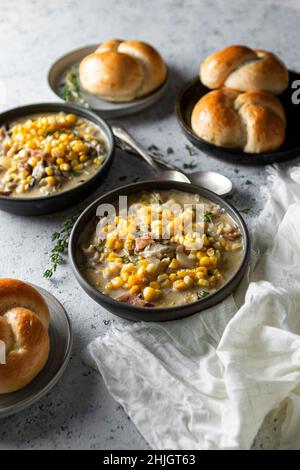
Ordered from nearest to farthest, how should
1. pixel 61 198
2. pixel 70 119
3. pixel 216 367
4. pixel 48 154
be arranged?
pixel 216 367
pixel 61 198
pixel 48 154
pixel 70 119

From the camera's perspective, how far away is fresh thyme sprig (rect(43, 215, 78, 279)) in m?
2.90

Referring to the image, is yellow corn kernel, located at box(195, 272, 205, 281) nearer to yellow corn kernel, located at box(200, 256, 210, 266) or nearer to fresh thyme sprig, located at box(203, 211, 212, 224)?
yellow corn kernel, located at box(200, 256, 210, 266)

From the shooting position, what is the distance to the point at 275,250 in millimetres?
2850

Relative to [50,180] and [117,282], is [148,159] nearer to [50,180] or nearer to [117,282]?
[50,180]

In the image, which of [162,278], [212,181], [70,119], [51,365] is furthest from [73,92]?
[51,365]

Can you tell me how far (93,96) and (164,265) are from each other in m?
1.71

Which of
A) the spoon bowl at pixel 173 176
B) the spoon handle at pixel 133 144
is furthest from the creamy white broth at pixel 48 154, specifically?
the spoon bowl at pixel 173 176

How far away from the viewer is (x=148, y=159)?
3393 millimetres

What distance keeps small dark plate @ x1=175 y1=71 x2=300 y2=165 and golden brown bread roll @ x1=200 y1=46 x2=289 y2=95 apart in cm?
13

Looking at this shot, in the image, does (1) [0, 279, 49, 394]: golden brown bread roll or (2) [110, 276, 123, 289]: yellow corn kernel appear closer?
(1) [0, 279, 49, 394]: golden brown bread roll

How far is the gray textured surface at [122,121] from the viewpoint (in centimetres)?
226

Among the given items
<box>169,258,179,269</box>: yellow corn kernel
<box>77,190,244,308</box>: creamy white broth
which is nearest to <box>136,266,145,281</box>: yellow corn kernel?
<box>77,190,244,308</box>: creamy white broth

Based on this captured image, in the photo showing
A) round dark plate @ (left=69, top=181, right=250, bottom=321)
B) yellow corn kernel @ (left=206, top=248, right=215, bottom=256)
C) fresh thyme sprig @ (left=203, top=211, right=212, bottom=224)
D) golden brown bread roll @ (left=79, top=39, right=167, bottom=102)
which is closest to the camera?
round dark plate @ (left=69, top=181, right=250, bottom=321)

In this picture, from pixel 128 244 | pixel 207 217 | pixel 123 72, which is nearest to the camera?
pixel 128 244
